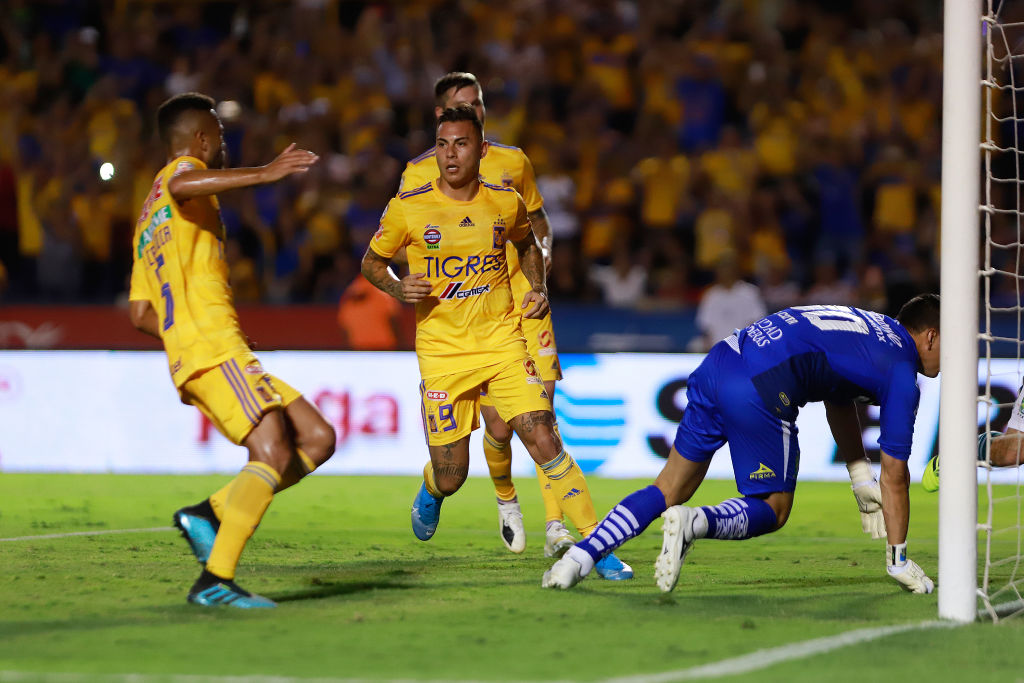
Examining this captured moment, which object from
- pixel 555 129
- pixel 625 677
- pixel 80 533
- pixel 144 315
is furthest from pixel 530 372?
pixel 555 129

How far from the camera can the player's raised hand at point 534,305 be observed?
23.8 ft

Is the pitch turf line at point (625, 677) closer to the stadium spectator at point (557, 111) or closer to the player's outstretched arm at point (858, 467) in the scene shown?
the player's outstretched arm at point (858, 467)

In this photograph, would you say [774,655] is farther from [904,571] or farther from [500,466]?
[500,466]

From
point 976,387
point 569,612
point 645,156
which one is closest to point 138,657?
point 569,612

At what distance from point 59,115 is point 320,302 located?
4.83 metres

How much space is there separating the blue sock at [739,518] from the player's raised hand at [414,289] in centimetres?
177

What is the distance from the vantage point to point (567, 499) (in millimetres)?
7223

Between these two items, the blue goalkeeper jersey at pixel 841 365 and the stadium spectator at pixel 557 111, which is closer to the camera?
→ the blue goalkeeper jersey at pixel 841 365

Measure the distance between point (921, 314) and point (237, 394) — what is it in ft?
10.4

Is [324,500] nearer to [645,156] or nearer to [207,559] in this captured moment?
[207,559]

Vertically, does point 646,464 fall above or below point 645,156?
below

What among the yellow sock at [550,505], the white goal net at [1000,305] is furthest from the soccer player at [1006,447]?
the yellow sock at [550,505]

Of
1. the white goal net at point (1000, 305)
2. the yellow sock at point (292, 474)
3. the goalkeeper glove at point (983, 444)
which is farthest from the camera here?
the goalkeeper glove at point (983, 444)

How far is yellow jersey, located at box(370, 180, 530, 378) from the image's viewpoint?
23.9ft
